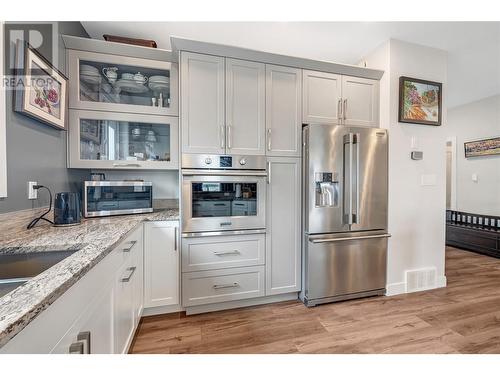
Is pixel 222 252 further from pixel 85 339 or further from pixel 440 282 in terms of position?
pixel 440 282

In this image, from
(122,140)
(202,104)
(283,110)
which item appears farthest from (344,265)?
(122,140)

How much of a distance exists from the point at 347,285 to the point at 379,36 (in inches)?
99.7

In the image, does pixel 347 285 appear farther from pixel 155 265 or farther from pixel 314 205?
pixel 155 265

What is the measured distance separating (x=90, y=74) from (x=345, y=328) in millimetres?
3067

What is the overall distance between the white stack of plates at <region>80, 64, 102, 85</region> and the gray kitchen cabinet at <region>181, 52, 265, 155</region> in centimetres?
82

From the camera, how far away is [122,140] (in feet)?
6.85

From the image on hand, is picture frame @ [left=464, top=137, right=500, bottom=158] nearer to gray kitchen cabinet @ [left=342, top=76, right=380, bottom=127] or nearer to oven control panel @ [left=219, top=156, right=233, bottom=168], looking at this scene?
gray kitchen cabinet @ [left=342, top=76, right=380, bottom=127]

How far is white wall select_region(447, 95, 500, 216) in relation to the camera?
12.1 feet

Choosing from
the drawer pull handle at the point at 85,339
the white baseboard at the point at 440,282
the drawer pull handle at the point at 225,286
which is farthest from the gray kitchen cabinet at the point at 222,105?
the white baseboard at the point at 440,282

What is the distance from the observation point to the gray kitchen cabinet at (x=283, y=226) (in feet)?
6.88

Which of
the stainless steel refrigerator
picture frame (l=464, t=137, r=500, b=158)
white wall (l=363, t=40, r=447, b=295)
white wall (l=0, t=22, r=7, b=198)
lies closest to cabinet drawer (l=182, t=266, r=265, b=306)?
the stainless steel refrigerator

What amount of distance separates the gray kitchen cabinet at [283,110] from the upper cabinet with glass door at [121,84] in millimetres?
904

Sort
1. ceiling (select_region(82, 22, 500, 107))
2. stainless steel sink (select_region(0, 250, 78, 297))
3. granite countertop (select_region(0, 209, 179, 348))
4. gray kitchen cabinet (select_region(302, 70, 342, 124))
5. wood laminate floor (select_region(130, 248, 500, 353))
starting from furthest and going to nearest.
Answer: gray kitchen cabinet (select_region(302, 70, 342, 124)) → ceiling (select_region(82, 22, 500, 107)) → wood laminate floor (select_region(130, 248, 500, 353)) → stainless steel sink (select_region(0, 250, 78, 297)) → granite countertop (select_region(0, 209, 179, 348))

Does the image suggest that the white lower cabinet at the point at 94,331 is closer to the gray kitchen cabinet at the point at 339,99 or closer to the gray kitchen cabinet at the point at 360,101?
the gray kitchen cabinet at the point at 339,99
